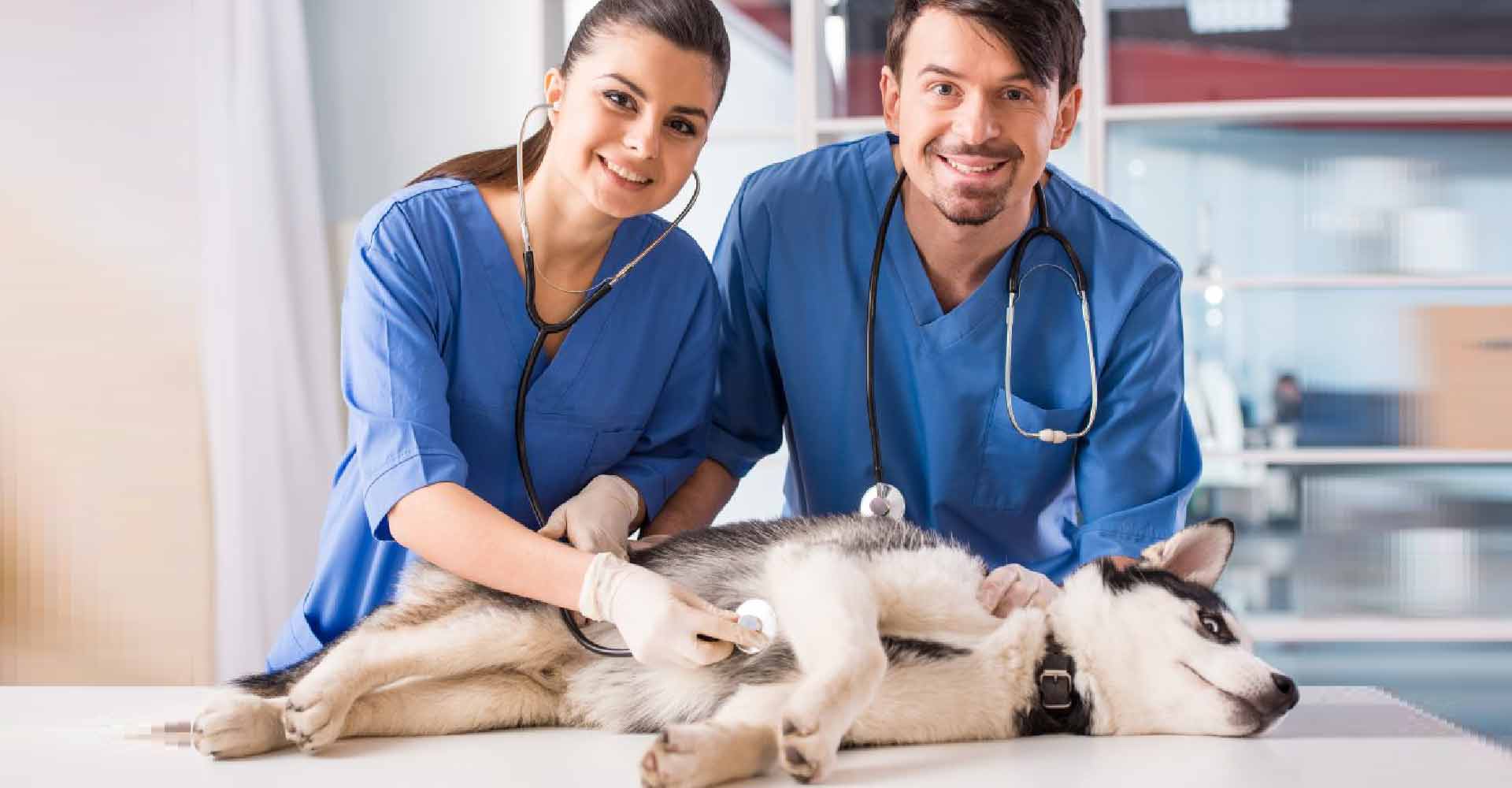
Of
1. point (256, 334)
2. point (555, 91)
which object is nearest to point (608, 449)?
point (555, 91)

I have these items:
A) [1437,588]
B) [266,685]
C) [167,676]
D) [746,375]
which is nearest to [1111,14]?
[1437,588]

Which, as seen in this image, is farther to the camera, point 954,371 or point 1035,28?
point 954,371

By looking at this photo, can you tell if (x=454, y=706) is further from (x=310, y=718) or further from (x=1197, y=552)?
(x=1197, y=552)

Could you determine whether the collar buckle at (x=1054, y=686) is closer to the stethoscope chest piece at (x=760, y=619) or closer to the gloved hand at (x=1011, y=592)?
the gloved hand at (x=1011, y=592)

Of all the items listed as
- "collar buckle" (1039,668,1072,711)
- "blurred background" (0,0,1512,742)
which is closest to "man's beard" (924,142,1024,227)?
"collar buckle" (1039,668,1072,711)

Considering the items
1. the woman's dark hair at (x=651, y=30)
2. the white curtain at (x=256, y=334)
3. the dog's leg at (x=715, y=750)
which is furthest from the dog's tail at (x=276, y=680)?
the white curtain at (x=256, y=334)

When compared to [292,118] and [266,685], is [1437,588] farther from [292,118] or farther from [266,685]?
[292,118]

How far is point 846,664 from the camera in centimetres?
109

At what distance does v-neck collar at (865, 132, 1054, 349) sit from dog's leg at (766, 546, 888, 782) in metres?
0.56

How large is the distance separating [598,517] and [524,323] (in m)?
0.28

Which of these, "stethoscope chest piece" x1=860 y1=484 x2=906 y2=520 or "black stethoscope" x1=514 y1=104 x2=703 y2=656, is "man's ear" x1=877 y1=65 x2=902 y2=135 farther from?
"stethoscope chest piece" x1=860 y1=484 x2=906 y2=520

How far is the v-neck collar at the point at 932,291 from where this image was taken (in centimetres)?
177

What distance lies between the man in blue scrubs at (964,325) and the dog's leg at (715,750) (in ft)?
1.87

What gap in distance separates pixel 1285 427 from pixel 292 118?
9.84ft
